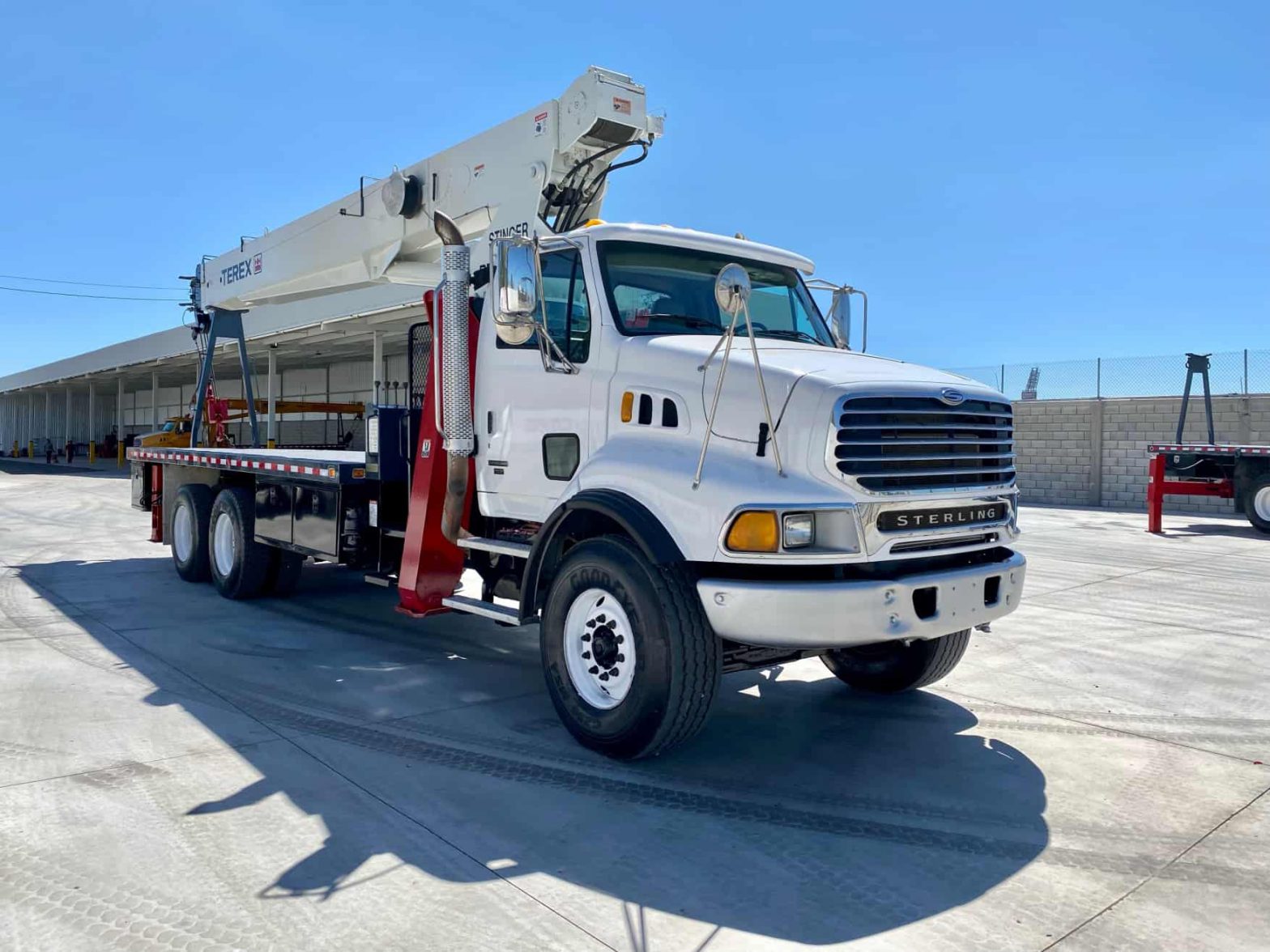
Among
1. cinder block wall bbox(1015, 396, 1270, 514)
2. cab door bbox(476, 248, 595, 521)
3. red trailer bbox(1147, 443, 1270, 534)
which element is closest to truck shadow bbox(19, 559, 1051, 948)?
cab door bbox(476, 248, 595, 521)

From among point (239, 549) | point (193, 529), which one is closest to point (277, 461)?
point (239, 549)

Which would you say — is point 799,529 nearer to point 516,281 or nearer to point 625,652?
point 625,652

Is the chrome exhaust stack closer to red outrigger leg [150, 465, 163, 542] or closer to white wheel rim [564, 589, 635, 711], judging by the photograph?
white wheel rim [564, 589, 635, 711]

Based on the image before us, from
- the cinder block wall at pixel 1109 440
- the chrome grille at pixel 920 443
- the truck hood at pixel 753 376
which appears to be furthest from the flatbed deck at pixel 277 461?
the cinder block wall at pixel 1109 440

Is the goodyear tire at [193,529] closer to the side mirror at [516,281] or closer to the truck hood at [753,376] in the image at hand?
the side mirror at [516,281]

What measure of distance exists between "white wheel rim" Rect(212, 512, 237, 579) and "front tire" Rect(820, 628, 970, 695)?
229 inches

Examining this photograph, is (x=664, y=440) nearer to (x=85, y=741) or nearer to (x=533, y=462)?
(x=533, y=462)

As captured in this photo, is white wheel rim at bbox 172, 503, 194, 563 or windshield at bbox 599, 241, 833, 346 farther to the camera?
white wheel rim at bbox 172, 503, 194, 563

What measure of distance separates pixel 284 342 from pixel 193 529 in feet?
84.0

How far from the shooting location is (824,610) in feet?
13.4

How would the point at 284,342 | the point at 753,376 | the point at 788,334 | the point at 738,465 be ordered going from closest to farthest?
the point at 738,465 → the point at 753,376 → the point at 788,334 → the point at 284,342

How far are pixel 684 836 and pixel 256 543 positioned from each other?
622 centimetres

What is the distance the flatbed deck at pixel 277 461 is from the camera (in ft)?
23.3

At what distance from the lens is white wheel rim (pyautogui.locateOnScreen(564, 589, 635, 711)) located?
4559 millimetres
